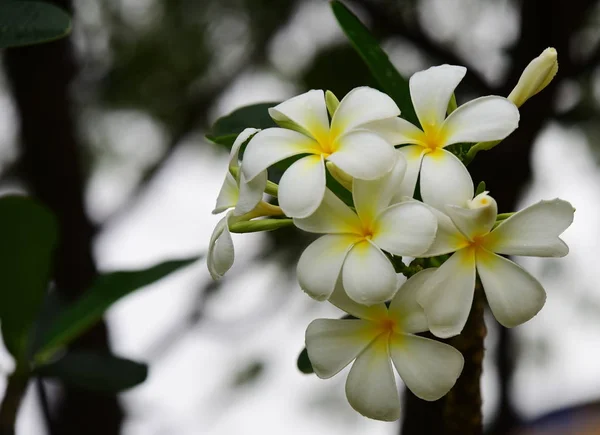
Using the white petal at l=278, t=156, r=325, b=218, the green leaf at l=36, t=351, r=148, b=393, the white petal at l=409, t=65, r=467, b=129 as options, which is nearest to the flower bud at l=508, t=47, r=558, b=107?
the white petal at l=409, t=65, r=467, b=129

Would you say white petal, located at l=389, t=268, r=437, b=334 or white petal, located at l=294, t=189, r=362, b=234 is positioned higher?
white petal, located at l=294, t=189, r=362, b=234

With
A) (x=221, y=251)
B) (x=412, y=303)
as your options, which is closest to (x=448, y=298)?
(x=412, y=303)

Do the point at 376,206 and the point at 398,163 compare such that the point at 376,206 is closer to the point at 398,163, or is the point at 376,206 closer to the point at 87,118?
the point at 398,163

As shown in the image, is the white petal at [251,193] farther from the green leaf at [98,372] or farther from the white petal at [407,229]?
the green leaf at [98,372]

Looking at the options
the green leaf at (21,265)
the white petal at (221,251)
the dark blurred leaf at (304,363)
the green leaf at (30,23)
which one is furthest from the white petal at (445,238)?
the green leaf at (21,265)

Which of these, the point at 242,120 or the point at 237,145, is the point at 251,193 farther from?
the point at 242,120

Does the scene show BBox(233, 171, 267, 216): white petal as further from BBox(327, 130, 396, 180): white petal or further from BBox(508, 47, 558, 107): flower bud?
BBox(508, 47, 558, 107): flower bud
